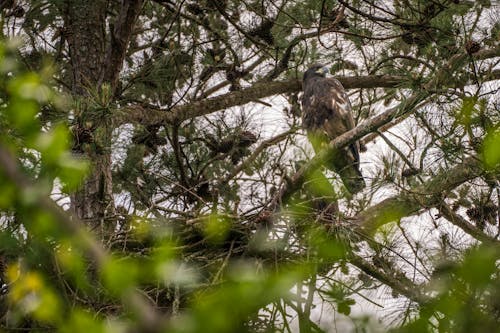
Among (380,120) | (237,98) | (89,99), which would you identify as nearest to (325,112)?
(237,98)

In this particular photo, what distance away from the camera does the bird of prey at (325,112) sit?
518 centimetres

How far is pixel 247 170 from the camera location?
4547mm

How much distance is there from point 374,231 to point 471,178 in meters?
0.74

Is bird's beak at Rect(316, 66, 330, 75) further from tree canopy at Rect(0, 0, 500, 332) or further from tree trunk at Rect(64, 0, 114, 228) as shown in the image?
tree trunk at Rect(64, 0, 114, 228)

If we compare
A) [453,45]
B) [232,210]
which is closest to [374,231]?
[232,210]

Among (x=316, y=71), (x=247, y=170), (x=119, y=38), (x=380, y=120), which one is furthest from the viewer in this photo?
(x=316, y=71)

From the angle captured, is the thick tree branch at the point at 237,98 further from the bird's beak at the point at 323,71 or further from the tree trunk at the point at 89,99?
the tree trunk at the point at 89,99

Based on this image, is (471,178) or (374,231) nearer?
(471,178)

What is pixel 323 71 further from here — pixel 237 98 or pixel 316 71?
pixel 237 98

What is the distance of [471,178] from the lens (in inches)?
129

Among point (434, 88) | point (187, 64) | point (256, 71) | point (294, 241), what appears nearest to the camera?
point (294, 241)

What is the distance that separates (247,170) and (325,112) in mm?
1184

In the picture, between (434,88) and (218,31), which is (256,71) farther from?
(434,88)

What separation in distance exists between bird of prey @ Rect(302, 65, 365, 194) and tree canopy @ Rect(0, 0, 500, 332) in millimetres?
133
